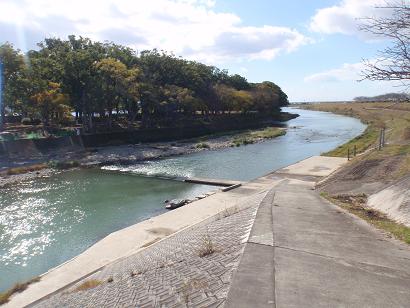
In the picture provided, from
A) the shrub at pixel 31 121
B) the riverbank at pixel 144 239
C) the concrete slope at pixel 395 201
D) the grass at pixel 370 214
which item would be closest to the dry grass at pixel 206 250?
the riverbank at pixel 144 239

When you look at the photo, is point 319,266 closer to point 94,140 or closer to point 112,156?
point 112,156

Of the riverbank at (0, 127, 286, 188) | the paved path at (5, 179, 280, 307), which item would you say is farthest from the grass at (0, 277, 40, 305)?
the riverbank at (0, 127, 286, 188)

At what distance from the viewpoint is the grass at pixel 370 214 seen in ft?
35.3

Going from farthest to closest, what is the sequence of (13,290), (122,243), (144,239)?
(144,239)
(122,243)
(13,290)

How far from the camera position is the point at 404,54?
Answer: 770 centimetres

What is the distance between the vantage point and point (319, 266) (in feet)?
26.6

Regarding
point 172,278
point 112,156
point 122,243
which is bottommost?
point 122,243

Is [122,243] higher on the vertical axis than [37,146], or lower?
lower

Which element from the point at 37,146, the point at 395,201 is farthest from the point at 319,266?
the point at 37,146

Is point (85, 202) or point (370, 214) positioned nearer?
point (370, 214)

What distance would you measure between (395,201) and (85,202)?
19921 millimetres

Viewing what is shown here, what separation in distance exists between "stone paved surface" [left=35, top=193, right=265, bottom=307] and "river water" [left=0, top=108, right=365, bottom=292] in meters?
5.48

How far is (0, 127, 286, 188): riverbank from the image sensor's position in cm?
3674

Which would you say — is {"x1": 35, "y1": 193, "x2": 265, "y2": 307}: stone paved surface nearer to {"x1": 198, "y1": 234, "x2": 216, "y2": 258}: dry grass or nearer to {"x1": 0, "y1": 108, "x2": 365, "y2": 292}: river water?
{"x1": 198, "y1": 234, "x2": 216, "y2": 258}: dry grass
